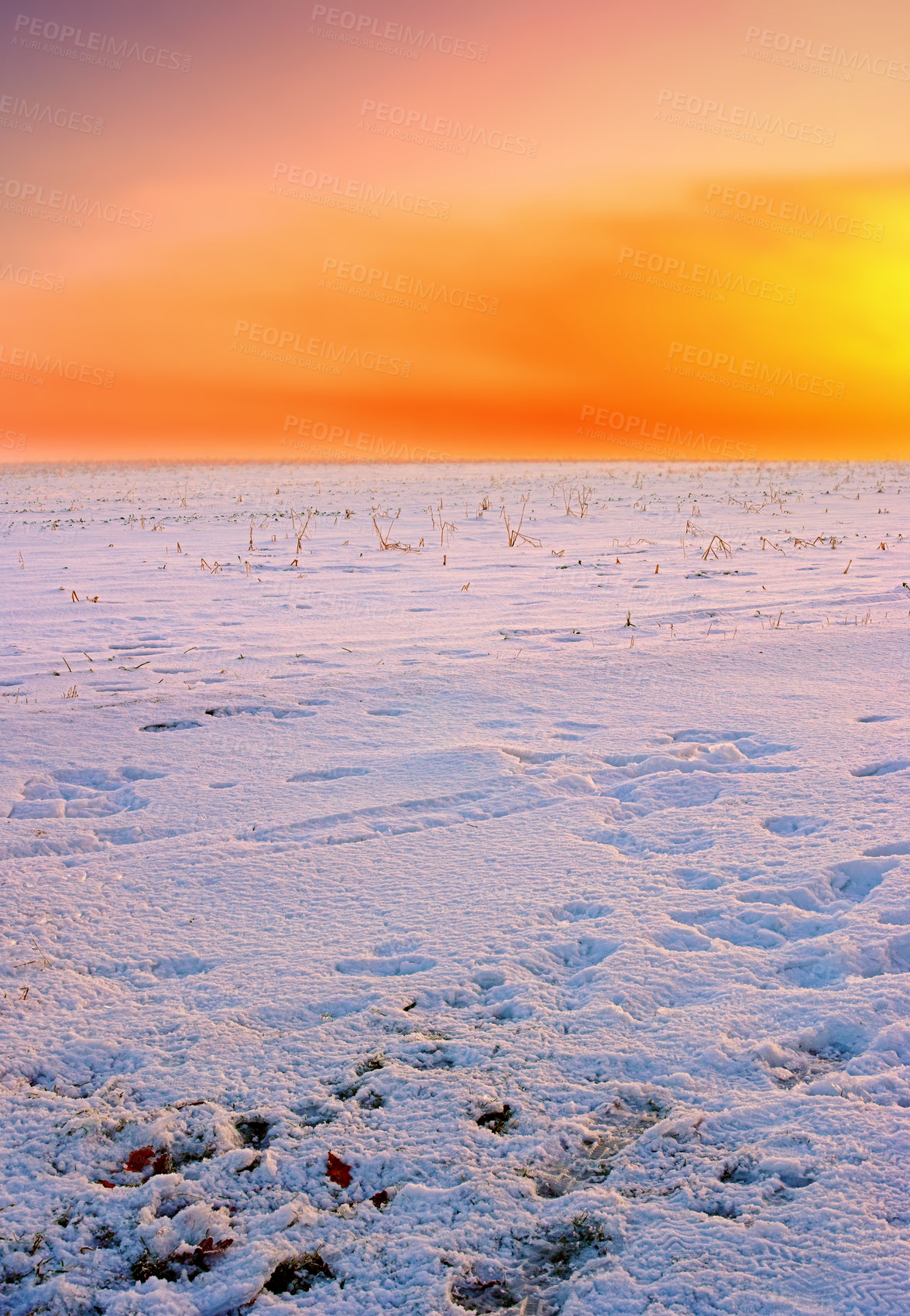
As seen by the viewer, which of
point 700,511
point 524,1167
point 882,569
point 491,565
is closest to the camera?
point 524,1167

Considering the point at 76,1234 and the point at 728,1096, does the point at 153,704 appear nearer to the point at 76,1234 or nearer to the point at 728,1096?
the point at 76,1234

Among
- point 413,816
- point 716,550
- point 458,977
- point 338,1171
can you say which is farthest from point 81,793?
point 716,550

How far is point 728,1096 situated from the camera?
201 centimetres

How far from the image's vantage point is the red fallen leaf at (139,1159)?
6.13ft

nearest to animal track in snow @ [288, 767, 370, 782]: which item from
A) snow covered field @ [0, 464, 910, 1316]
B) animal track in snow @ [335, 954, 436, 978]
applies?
Answer: snow covered field @ [0, 464, 910, 1316]

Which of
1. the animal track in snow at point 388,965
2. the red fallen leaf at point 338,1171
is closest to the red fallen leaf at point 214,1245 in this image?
the red fallen leaf at point 338,1171

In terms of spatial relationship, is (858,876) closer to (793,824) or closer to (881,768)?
(793,824)

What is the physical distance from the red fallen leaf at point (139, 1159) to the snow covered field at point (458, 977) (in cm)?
2

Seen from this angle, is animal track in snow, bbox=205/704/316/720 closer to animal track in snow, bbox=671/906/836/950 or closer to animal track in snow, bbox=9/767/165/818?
animal track in snow, bbox=9/767/165/818

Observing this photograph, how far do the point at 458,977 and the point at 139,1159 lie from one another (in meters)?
0.96

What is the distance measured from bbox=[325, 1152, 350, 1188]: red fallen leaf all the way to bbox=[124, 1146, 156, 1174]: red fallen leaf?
1.34 feet

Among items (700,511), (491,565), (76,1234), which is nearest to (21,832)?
(76,1234)

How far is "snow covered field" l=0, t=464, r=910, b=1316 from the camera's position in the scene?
168cm

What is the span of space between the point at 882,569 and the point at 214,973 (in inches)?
335
